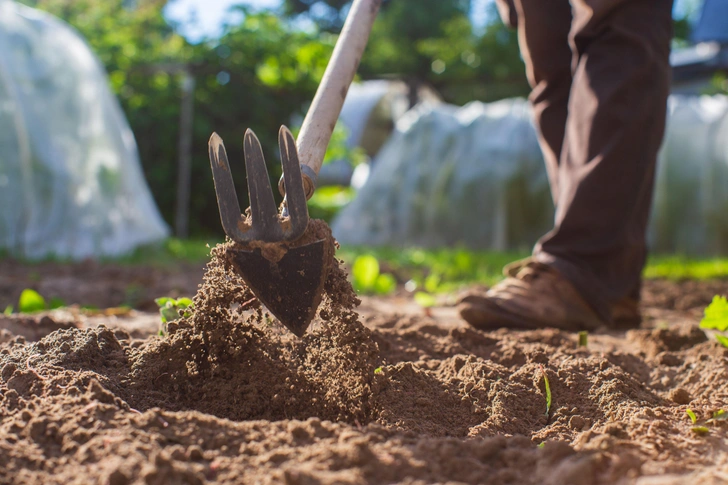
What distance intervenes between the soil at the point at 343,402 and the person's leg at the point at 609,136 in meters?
0.26

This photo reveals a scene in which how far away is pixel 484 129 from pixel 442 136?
0.44 metres

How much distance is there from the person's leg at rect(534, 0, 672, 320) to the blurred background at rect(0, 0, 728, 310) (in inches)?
76.3

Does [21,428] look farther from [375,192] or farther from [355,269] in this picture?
[375,192]

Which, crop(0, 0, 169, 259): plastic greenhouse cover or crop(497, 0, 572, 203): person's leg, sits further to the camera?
crop(0, 0, 169, 259): plastic greenhouse cover

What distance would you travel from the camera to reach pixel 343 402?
4.31 ft

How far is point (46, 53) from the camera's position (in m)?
5.23

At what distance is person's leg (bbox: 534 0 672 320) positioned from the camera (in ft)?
6.63

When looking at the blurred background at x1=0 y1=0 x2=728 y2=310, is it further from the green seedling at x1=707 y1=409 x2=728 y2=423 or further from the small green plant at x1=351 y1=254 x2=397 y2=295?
the green seedling at x1=707 y1=409 x2=728 y2=423

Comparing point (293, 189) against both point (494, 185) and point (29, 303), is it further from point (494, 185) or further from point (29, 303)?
point (494, 185)

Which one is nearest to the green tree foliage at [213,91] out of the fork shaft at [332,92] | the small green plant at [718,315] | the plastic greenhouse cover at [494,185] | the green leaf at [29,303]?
the plastic greenhouse cover at [494,185]

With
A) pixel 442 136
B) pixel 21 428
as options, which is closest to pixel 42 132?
pixel 442 136

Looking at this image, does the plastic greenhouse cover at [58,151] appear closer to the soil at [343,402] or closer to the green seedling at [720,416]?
the soil at [343,402]

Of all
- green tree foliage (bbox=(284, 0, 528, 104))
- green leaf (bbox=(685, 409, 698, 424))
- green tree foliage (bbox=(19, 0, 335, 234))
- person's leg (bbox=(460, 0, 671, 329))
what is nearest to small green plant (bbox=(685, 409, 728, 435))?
green leaf (bbox=(685, 409, 698, 424))

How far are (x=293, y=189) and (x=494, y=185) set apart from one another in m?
5.87
